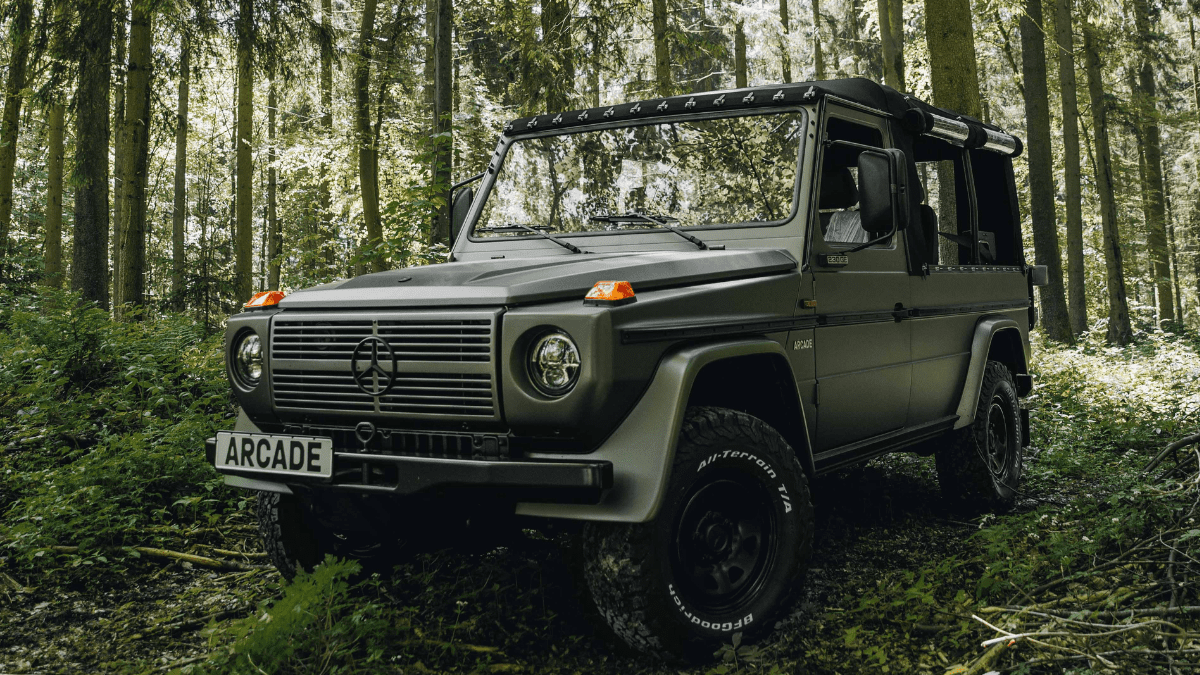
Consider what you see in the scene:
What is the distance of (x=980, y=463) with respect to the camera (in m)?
5.46

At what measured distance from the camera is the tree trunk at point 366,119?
1405 centimetres

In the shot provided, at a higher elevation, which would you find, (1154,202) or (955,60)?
(1154,202)

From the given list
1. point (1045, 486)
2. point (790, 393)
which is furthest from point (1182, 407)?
point (790, 393)

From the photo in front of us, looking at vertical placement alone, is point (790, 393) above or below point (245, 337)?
below

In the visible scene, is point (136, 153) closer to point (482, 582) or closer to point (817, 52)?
point (482, 582)

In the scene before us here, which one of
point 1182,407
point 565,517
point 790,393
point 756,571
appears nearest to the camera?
point 565,517

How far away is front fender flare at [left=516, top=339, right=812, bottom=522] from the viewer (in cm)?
289

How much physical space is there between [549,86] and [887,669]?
9.46 metres

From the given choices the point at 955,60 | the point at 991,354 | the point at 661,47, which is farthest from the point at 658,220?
the point at 661,47

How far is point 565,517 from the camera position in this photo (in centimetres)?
291

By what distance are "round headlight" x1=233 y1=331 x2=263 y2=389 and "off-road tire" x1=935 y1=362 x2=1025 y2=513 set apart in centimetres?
406

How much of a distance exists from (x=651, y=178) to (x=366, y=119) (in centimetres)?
1166

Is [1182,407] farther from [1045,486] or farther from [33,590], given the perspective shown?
[33,590]

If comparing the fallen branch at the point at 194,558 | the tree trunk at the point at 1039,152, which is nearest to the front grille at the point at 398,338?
the fallen branch at the point at 194,558
